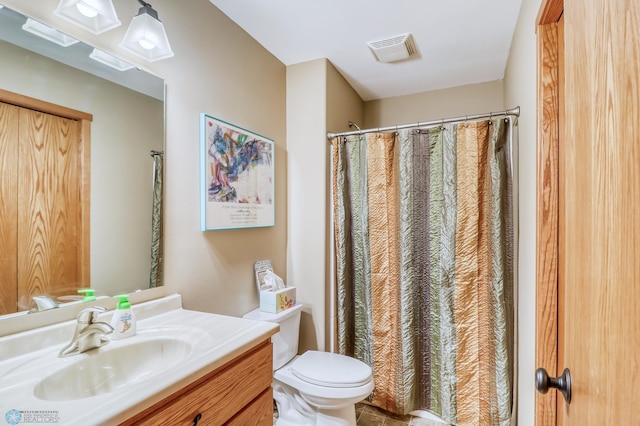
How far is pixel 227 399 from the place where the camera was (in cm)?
96

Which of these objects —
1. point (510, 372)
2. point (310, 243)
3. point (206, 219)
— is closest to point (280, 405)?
point (310, 243)

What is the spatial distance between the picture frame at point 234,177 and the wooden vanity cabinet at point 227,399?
0.75 metres

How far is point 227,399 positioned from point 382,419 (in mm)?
1471

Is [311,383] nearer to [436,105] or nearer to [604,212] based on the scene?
[604,212]

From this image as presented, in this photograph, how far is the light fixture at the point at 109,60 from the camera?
45.4 inches

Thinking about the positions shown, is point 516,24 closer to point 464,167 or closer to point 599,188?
point 464,167

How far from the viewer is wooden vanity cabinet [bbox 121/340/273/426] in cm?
78

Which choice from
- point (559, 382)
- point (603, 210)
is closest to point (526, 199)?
point (559, 382)

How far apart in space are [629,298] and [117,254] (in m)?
1.44

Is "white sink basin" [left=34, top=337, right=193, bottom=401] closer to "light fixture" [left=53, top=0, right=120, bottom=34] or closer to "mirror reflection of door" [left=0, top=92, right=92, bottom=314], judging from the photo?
"mirror reflection of door" [left=0, top=92, right=92, bottom=314]

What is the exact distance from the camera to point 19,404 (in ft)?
2.28

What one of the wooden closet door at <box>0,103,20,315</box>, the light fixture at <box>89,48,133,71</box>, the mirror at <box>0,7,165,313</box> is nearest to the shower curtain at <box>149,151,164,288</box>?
the mirror at <box>0,7,165,313</box>

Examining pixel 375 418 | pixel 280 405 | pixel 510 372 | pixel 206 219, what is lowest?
pixel 375 418

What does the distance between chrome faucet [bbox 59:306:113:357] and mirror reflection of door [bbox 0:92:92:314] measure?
0.16m
